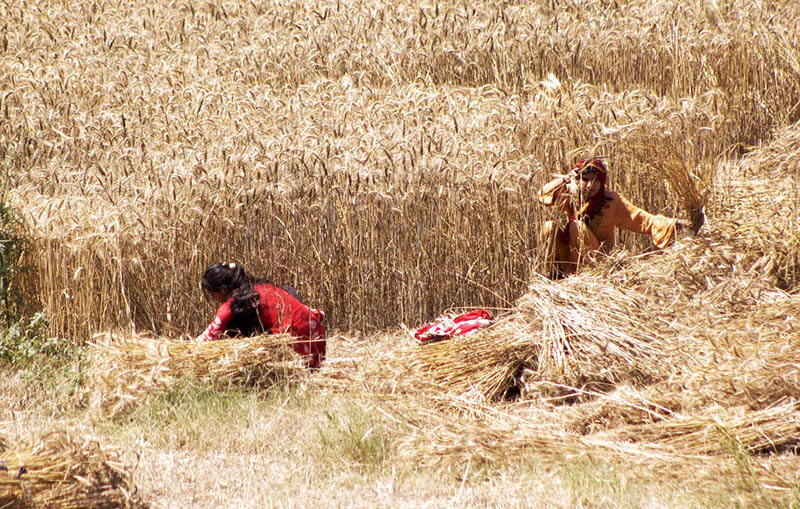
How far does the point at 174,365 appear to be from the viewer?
186 inches

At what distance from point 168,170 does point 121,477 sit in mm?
3508

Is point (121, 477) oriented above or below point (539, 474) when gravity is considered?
above

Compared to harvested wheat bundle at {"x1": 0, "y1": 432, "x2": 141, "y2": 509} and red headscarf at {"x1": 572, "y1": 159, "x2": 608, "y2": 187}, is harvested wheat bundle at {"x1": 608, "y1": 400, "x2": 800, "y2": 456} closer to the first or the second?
harvested wheat bundle at {"x1": 0, "y1": 432, "x2": 141, "y2": 509}

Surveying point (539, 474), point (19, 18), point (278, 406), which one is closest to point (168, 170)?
point (278, 406)

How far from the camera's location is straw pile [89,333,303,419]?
4.63m

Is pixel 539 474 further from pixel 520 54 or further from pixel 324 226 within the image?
pixel 520 54

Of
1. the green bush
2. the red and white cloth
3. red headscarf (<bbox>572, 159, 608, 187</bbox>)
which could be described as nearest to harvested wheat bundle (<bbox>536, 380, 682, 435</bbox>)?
the red and white cloth

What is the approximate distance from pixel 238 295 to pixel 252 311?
13 cm

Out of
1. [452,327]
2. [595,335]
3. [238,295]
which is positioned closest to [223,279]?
[238,295]

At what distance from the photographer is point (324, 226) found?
6.25 m

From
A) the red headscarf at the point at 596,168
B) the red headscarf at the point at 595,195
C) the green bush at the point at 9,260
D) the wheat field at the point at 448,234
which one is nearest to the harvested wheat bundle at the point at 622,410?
the wheat field at the point at 448,234

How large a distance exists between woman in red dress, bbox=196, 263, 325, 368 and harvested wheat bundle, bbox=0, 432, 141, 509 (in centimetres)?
191

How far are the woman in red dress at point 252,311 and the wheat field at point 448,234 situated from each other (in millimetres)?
282

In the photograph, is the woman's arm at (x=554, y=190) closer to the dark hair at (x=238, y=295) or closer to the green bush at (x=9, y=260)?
the dark hair at (x=238, y=295)
